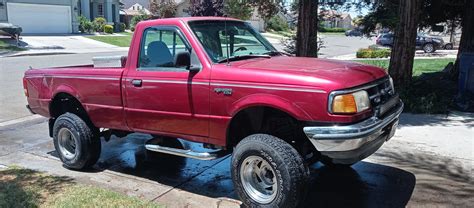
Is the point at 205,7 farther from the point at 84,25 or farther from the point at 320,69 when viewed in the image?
the point at 84,25

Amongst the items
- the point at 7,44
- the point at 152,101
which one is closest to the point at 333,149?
the point at 152,101

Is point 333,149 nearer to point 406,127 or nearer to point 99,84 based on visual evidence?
point 99,84

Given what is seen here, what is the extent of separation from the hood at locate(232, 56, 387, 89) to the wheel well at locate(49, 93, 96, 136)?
7.90ft

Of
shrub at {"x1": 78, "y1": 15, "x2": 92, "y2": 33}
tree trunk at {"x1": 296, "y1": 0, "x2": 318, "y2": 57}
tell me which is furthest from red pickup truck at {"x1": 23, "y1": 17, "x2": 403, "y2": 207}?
shrub at {"x1": 78, "y1": 15, "x2": 92, "y2": 33}

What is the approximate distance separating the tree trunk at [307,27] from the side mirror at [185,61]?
615 cm

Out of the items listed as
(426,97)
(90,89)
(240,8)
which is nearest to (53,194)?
(90,89)

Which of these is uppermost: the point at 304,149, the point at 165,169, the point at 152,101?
the point at 152,101

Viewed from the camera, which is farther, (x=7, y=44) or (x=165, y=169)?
(x=7, y=44)

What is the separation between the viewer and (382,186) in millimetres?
4941

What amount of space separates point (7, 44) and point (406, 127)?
27.5m

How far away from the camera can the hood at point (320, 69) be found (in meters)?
3.85

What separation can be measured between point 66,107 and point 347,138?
156 inches

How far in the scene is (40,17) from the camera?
38.9 meters

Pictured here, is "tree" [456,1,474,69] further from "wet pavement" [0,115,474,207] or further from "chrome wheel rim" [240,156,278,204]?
"chrome wheel rim" [240,156,278,204]
